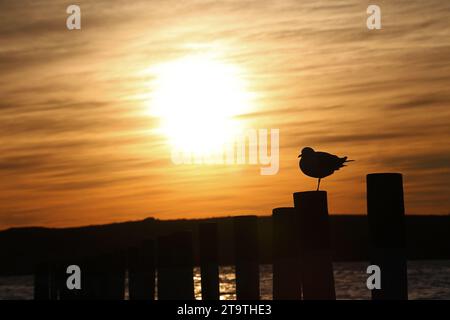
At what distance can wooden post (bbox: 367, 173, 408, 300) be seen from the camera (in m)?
8.52

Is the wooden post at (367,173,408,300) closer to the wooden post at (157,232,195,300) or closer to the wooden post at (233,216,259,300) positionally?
the wooden post at (157,232,195,300)

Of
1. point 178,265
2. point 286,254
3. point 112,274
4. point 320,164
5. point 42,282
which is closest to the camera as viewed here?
point 286,254

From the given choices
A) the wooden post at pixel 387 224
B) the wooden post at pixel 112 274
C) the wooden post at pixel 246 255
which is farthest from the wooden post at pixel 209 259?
the wooden post at pixel 387 224

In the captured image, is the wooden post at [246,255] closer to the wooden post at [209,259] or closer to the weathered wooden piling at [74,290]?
the wooden post at [209,259]

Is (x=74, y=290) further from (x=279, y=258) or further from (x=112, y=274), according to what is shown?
(x=279, y=258)

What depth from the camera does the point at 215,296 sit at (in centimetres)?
1505

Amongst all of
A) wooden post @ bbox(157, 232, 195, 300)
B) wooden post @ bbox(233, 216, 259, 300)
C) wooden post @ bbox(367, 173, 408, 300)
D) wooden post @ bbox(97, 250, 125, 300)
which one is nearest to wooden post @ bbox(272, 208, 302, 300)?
wooden post @ bbox(233, 216, 259, 300)

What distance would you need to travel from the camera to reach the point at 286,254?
1146 cm

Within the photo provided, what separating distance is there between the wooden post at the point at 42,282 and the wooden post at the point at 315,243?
42.0ft

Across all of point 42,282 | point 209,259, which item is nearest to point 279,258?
point 209,259

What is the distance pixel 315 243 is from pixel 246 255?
399 centimetres

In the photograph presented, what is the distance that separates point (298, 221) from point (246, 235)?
11.3 ft

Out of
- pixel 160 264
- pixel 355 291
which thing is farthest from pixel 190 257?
pixel 355 291
